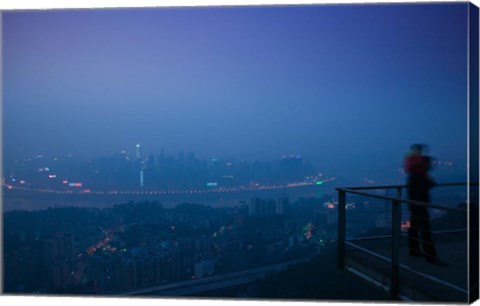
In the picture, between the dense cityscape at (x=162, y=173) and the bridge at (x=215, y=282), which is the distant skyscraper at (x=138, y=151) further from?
the bridge at (x=215, y=282)

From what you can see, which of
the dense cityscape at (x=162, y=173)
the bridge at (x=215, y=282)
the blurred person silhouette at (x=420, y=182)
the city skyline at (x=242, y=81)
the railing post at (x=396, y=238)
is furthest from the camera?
the city skyline at (x=242, y=81)

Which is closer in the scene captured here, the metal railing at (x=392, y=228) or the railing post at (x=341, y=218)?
the metal railing at (x=392, y=228)

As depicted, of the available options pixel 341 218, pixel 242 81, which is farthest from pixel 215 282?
pixel 242 81

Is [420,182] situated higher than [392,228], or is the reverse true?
[420,182]

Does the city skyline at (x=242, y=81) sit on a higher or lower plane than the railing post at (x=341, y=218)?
higher

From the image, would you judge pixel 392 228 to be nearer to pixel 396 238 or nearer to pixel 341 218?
pixel 396 238

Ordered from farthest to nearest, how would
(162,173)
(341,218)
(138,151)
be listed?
(138,151) → (162,173) → (341,218)

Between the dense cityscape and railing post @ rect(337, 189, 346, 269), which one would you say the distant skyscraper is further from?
railing post @ rect(337, 189, 346, 269)

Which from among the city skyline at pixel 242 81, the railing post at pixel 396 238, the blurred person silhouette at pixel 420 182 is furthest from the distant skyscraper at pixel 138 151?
the railing post at pixel 396 238
